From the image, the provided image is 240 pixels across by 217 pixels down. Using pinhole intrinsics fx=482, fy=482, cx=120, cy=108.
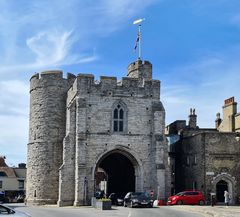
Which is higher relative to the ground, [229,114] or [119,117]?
[229,114]

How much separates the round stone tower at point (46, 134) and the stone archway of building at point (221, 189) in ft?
46.4

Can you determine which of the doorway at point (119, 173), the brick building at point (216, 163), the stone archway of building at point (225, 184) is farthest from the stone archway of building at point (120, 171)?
the stone archway of building at point (225, 184)

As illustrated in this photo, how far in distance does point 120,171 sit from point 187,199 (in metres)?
10.6

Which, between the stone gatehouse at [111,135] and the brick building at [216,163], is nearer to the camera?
the stone gatehouse at [111,135]

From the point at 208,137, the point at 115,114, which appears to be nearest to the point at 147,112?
the point at 115,114

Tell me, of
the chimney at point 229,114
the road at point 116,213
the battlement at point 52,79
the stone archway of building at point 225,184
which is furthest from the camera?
the chimney at point 229,114

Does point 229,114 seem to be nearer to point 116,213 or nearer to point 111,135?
point 111,135

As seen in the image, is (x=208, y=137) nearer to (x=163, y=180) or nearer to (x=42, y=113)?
(x=163, y=180)

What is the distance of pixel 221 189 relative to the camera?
40875 mm

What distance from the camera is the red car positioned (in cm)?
3766

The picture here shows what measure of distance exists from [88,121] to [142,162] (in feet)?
17.9

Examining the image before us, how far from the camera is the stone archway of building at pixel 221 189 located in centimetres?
4072

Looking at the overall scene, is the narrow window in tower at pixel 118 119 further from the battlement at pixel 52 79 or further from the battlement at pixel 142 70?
the battlement at pixel 52 79

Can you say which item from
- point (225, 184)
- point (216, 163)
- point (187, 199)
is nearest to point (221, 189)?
point (225, 184)
